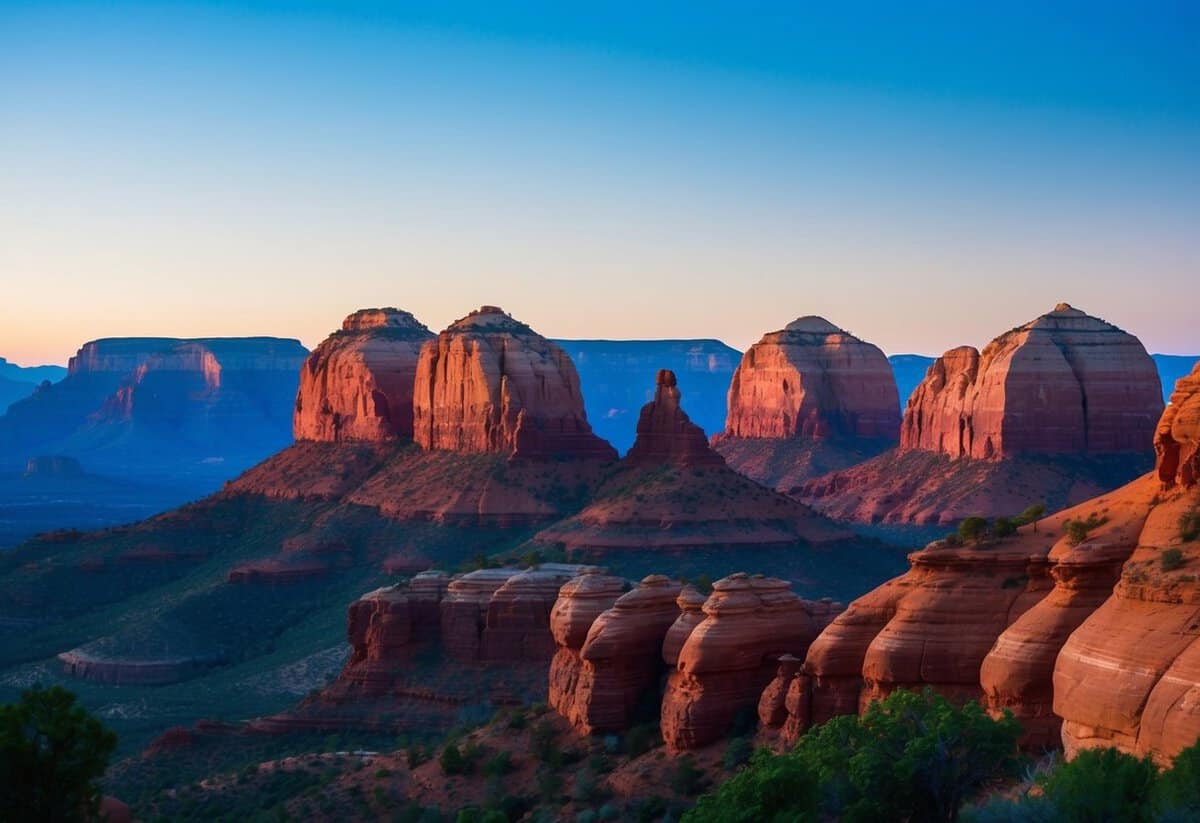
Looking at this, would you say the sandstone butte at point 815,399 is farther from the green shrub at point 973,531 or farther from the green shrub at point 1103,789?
the green shrub at point 1103,789

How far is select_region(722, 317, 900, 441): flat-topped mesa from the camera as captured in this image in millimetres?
190750

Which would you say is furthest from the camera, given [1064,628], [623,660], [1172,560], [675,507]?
[675,507]

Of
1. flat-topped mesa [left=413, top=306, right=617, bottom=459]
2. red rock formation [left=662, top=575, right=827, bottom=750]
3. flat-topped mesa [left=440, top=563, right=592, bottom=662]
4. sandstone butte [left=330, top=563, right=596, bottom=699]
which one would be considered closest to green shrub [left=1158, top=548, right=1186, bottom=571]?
red rock formation [left=662, top=575, right=827, bottom=750]

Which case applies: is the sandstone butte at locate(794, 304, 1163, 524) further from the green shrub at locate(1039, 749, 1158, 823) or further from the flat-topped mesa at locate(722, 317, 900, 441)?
the green shrub at locate(1039, 749, 1158, 823)

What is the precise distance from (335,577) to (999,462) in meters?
47.7

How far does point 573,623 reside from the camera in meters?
66.2

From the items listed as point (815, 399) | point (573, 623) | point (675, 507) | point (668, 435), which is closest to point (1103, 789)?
point (573, 623)

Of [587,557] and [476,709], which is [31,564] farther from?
[476,709]

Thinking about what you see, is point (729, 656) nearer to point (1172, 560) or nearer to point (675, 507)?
point (1172, 560)

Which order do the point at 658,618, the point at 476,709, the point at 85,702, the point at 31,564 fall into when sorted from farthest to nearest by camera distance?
the point at 31,564, the point at 85,702, the point at 476,709, the point at 658,618

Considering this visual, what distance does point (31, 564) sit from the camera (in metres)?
136

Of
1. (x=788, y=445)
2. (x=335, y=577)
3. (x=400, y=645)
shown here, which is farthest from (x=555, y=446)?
(x=788, y=445)

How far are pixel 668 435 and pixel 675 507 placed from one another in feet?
32.2

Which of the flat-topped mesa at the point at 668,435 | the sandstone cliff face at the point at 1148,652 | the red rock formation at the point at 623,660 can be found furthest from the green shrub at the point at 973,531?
the flat-topped mesa at the point at 668,435
